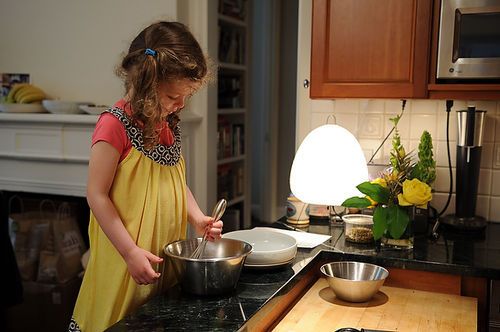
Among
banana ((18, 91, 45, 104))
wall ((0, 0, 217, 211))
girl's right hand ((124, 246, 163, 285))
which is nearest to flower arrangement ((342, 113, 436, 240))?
girl's right hand ((124, 246, 163, 285))

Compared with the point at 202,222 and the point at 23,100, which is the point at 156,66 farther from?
the point at 23,100

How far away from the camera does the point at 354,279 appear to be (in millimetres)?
1683

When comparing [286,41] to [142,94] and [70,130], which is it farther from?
[142,94]

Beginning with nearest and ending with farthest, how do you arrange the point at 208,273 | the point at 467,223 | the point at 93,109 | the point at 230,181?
1. the point at 208,273
2. the point at 467,223
3. the point at 93,109
4. the point at 230,181

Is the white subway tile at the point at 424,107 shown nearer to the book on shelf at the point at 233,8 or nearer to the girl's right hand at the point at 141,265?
the girl's right hand at the point at 141,265

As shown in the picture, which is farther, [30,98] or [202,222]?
[30,98]

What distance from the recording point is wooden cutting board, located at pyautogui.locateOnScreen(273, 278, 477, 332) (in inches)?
57.8

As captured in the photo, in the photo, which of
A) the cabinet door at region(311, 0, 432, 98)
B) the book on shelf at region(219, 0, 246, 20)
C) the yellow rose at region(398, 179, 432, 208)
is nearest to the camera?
the yellow rose at region(398, 179, 432, 208)

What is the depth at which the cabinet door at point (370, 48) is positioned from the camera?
1.95m

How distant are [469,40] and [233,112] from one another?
7.35 ft

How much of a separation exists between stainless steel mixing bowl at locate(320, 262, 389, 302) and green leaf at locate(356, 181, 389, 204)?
0.71 ft

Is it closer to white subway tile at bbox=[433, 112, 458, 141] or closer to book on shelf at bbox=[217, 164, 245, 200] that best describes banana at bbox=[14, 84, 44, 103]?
book on shelf at bbox=[217, 164, 245, 200]

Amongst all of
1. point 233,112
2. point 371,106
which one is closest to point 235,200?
point 233,112

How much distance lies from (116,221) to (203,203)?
1683mm
